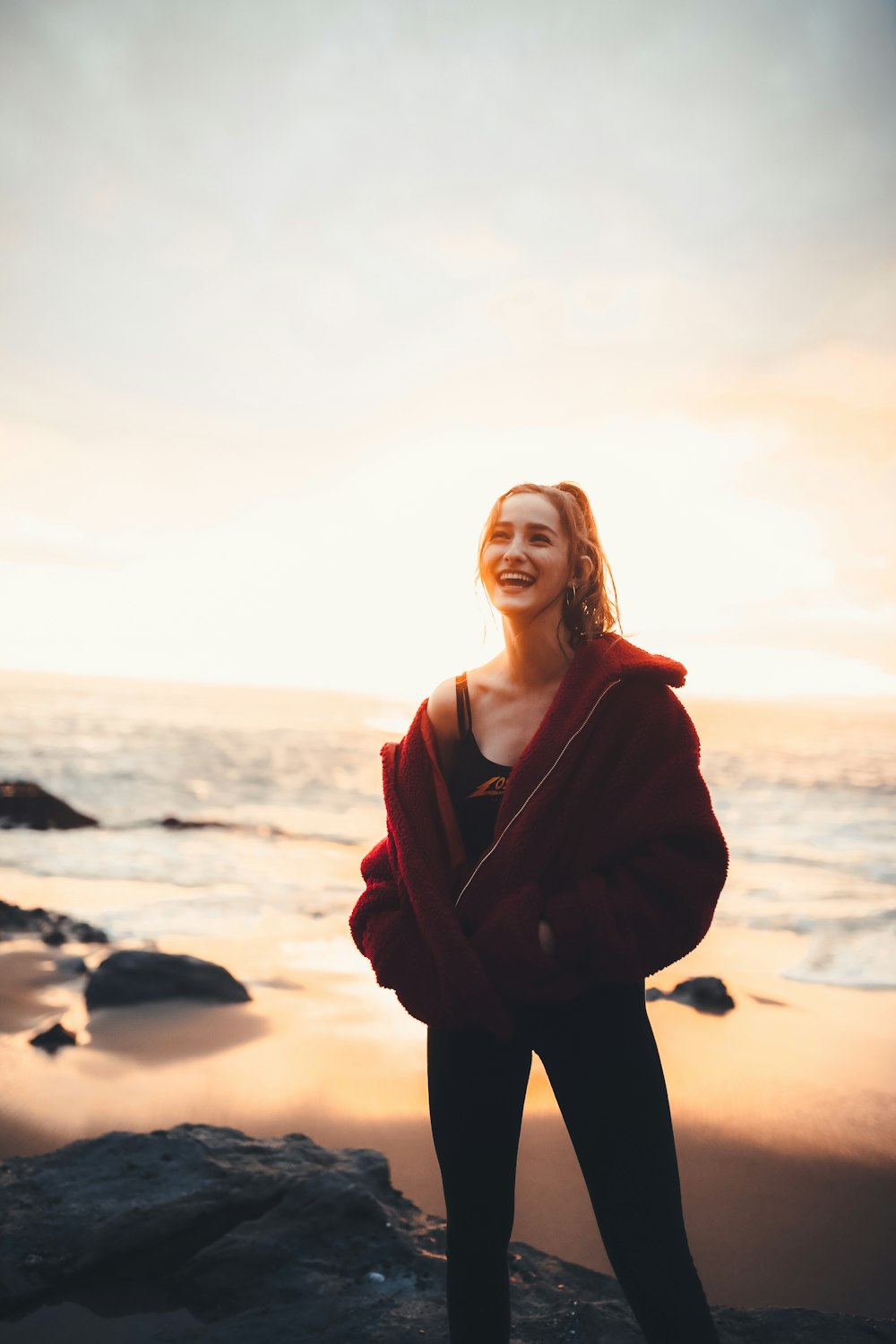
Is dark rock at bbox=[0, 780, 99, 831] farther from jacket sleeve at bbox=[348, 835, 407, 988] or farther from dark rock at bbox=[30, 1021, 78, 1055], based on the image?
jacket sleeve at bbox=[348, 835, 407, 988]

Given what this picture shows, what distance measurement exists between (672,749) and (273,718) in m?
59.0

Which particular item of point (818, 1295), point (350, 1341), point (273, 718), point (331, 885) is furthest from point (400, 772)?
point (273, 718)

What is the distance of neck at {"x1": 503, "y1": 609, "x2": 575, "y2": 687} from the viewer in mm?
2115

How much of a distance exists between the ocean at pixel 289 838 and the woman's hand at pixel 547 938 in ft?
15.3

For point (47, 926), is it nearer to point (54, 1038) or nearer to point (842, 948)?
point (54, 1038)

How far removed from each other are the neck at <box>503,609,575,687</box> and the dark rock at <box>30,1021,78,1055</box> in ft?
12.7

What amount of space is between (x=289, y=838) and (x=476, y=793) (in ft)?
40.5

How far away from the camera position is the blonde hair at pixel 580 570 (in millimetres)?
2113

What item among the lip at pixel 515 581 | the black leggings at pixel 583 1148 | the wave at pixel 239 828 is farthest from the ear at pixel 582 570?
the wave at pixel 239 828

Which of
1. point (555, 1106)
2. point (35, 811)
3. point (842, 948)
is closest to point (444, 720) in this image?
point (555, 1106)

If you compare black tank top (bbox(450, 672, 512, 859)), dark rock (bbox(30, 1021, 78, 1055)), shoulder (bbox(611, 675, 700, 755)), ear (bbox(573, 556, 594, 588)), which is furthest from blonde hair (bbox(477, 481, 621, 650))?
dark rock (bbox(30, 1021, 78, 1055))

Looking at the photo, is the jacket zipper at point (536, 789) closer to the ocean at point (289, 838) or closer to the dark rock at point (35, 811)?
the ocean at point (289, 838)

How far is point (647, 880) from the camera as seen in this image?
1734mm

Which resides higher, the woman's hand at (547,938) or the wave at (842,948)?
the woman's hand at (547,938)
